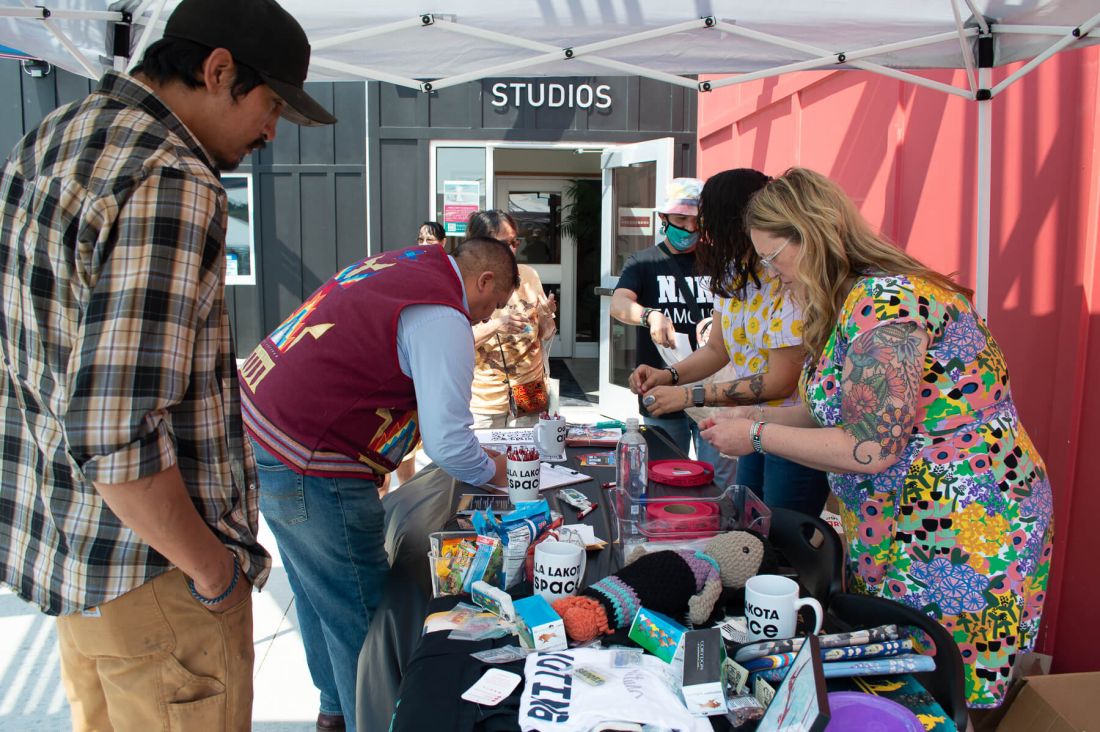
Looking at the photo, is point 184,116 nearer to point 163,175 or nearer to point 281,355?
point 163,175

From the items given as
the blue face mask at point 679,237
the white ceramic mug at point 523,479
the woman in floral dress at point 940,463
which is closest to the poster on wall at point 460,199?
the blue face mask at point 679,237

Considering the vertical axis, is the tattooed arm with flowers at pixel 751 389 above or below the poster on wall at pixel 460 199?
below

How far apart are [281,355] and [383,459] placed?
36cm

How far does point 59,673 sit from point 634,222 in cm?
506

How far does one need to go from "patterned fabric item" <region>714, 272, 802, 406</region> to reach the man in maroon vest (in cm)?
96

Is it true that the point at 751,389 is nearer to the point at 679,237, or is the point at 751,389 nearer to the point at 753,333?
the point at 753,333

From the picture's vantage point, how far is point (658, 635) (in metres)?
1.22

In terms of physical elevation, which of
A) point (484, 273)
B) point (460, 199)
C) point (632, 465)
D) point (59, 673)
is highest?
point (460, 199)

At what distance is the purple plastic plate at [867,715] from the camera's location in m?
1.01

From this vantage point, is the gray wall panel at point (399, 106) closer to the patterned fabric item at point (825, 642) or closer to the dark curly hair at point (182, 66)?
the dark curly hair at point (182, 66)

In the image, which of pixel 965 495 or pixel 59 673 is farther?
pixel 59 673

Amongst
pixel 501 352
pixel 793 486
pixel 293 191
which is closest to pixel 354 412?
pixel 793 486

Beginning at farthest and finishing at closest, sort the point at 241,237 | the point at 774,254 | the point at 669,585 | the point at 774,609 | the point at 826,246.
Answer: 1. the point at 241,237
2. the point at 774,254
3. the point at 826,246
4. the point at 669,585
5. the point at 774,609

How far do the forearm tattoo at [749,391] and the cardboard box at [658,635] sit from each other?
138 cm
